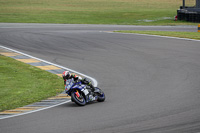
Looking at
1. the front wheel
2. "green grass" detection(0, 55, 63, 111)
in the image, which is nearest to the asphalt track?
the front wheel

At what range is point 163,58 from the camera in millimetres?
19266

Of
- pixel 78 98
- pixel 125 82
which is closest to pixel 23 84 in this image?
pixel 125 82

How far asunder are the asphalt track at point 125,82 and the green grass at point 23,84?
158cm

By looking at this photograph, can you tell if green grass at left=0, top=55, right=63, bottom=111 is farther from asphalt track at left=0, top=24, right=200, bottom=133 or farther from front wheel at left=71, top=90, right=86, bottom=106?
front wheel at left=71, top=90, right=86, bottom=106

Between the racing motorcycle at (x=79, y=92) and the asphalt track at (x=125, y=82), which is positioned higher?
the racing motorcycle at (x=79, y=92)

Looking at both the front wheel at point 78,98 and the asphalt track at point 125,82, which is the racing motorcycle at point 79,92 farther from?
the asphalt track at point 125,82

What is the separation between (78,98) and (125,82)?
381cm

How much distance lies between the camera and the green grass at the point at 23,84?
1188 cm

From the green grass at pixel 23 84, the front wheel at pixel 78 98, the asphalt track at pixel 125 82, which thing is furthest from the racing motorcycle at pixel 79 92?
the green grass at pixel 23 84

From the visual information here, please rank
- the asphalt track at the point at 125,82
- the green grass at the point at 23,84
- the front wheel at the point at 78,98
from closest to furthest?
the asphalt track at the point at 125,82, the front wheel at the point at 78,98, the green grass at the point at 23,84

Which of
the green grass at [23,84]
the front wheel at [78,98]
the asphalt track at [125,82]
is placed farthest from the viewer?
the green grass at [23,84]

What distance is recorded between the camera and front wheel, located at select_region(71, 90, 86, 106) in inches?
417

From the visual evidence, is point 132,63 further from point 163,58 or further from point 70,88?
point 70,88

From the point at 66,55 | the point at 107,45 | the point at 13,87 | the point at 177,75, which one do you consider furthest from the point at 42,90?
the point at 107,45
